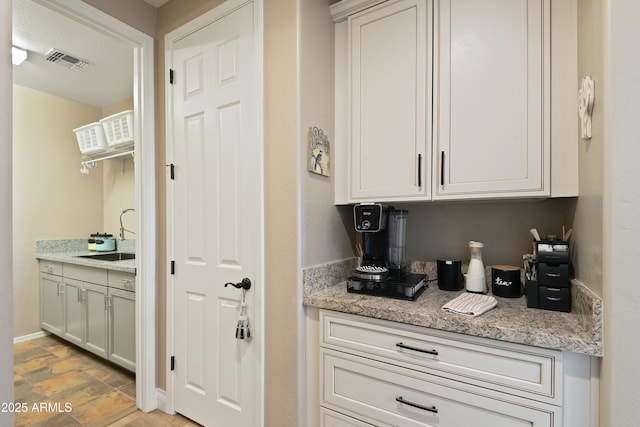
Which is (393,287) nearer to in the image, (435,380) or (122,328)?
(435,380)

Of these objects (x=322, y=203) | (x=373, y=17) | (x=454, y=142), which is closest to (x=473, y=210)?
(x=454, y=142)

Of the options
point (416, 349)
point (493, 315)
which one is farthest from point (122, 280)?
point (493, 315)

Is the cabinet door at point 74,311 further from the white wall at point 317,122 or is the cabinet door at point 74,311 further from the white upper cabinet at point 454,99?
the white upper cabinet at point 454,99

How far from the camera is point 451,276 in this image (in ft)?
4.97

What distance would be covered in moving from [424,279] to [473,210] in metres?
0.50

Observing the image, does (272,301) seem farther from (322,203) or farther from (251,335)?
(322,203)

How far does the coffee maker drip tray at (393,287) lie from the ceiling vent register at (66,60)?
9.84 ft

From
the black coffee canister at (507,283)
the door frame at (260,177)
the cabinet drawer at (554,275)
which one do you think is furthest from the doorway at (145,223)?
the cabinet drawer at (554,275)

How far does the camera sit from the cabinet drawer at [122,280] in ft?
7.68

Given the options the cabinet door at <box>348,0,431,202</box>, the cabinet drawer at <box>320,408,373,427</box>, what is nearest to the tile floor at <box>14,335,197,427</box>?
the cabinet drawer at <box>320,408,373,427</box>

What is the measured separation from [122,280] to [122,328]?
40cm

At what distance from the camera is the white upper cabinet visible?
1.22 m

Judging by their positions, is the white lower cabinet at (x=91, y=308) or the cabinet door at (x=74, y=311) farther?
the cabinet door at (x=74, y=311)

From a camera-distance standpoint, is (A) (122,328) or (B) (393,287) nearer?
(B) (393,287)
